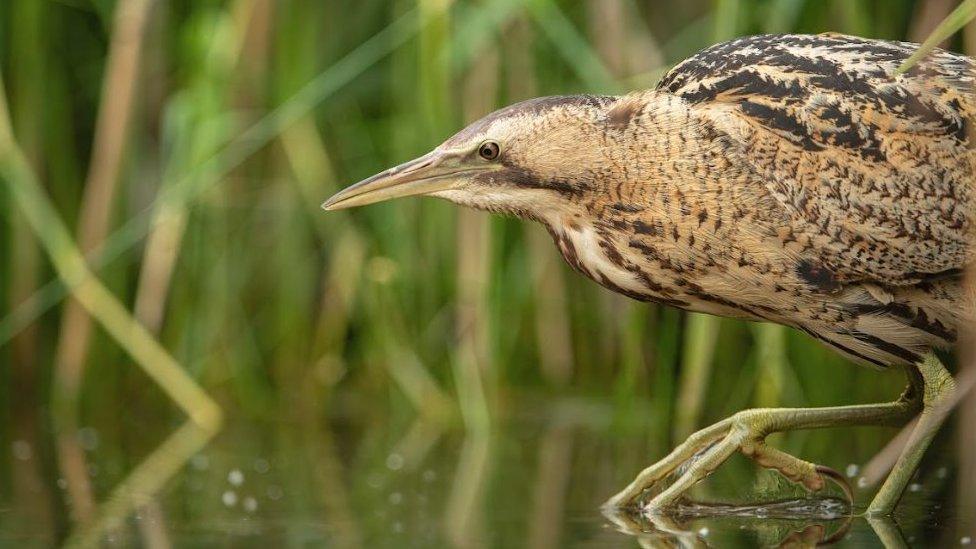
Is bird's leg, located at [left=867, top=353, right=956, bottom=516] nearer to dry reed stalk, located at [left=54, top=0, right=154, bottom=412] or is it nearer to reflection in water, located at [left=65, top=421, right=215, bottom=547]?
reflection in water, located at [left=65, top=421, right=215, bottom=547]

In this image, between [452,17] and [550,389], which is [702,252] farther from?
[550,389]

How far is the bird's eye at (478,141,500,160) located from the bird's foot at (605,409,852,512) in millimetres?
715

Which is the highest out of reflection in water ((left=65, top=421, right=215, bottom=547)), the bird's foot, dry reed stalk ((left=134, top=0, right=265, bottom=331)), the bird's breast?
dry reed stalk ((left=134, top=0, right=265, bottom=331))

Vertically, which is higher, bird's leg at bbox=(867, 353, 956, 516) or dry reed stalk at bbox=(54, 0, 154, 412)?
dry reed stalk at bbox=(54, 0, 154, 412)

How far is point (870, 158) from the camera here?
3.46m

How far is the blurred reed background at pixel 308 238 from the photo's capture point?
5.11 metres

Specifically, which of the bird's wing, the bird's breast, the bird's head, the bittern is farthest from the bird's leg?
the bird's head

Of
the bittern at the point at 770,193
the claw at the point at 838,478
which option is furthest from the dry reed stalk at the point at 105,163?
the claw at the point at 838,478

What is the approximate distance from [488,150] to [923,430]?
3.49 ft

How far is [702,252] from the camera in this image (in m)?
3.51

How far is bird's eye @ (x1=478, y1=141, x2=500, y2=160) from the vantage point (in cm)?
364

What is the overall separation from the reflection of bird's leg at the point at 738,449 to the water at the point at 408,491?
0.05 m

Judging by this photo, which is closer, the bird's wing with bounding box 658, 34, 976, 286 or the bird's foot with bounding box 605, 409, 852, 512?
the bird's wing with bounding box 658, 34, 976, 286

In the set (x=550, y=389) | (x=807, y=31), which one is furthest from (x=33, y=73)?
(x=807, y=31)
